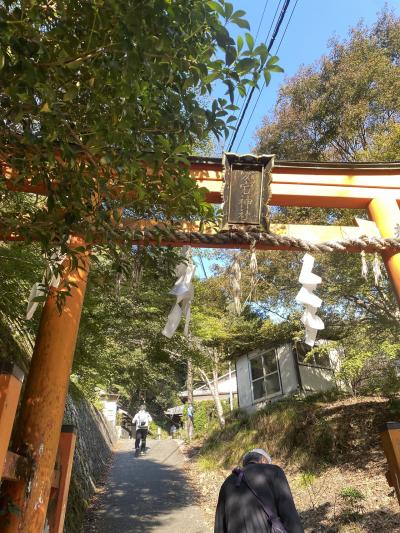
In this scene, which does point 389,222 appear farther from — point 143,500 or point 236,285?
point 143,500

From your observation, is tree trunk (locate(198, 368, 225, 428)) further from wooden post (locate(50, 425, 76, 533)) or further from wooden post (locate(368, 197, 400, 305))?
wooden post (locate(50, 425, 76, 533))

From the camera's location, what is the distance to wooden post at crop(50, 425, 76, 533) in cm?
329

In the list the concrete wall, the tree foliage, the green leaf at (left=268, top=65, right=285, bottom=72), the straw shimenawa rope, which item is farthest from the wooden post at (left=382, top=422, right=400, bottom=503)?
the concrete wall

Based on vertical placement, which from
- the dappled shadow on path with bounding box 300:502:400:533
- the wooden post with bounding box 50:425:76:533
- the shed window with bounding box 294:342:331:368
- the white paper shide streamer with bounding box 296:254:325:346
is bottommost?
the dappled shadow on path with bounding box 300:502:400:533

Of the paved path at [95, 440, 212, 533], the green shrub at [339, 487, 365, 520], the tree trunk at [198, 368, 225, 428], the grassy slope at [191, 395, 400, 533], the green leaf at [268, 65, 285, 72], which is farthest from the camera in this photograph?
the tree trunk at [198, 368, 225, 428]

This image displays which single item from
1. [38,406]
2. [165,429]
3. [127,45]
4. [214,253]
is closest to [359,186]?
[127,45]

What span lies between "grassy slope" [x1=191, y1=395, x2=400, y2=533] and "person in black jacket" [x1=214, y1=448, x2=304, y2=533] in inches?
148

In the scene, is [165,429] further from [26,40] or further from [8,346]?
[26,40]

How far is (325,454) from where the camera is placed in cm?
941

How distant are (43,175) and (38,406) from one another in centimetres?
195

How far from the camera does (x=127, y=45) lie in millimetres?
2104

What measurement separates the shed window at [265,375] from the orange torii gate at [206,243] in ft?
36.5

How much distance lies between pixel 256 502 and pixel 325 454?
7446mm

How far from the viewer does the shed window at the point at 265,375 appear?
15.5 m
